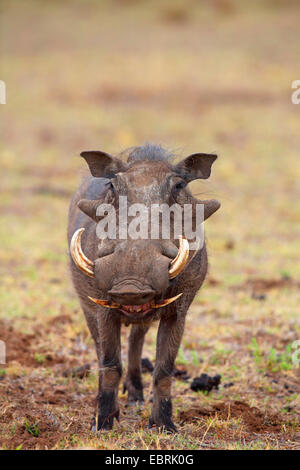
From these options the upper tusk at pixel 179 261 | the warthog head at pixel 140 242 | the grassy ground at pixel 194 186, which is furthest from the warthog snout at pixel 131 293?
the grassy ground at pixel 194 186

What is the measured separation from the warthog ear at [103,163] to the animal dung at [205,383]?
1.65 meters

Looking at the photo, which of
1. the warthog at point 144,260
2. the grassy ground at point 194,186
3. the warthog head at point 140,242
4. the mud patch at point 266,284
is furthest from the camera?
the mud patch at point 266,284

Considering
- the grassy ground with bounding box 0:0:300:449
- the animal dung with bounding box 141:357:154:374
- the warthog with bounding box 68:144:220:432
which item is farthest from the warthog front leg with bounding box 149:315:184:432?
the animal dung with bounding box 141:357:154:374

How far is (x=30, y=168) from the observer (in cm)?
1388

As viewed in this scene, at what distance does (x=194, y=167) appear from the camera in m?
4.23

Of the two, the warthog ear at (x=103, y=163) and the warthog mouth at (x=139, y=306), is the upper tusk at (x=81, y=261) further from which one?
the warthog ear at (x=103, y=163)

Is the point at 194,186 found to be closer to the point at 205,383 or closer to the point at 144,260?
the point at 205,383

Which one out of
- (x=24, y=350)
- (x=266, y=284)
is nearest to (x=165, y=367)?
(x=24, y=350)

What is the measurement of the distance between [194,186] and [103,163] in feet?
23.0

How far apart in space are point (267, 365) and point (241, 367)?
195mm

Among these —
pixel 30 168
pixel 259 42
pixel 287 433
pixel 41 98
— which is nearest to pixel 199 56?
pixel 259 42

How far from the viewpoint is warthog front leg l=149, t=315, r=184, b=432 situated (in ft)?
13.6

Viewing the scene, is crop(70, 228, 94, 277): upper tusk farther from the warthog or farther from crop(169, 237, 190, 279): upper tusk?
crop(169, 237, 190, 279): upper tusk

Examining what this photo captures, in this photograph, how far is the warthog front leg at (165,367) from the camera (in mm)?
4133
